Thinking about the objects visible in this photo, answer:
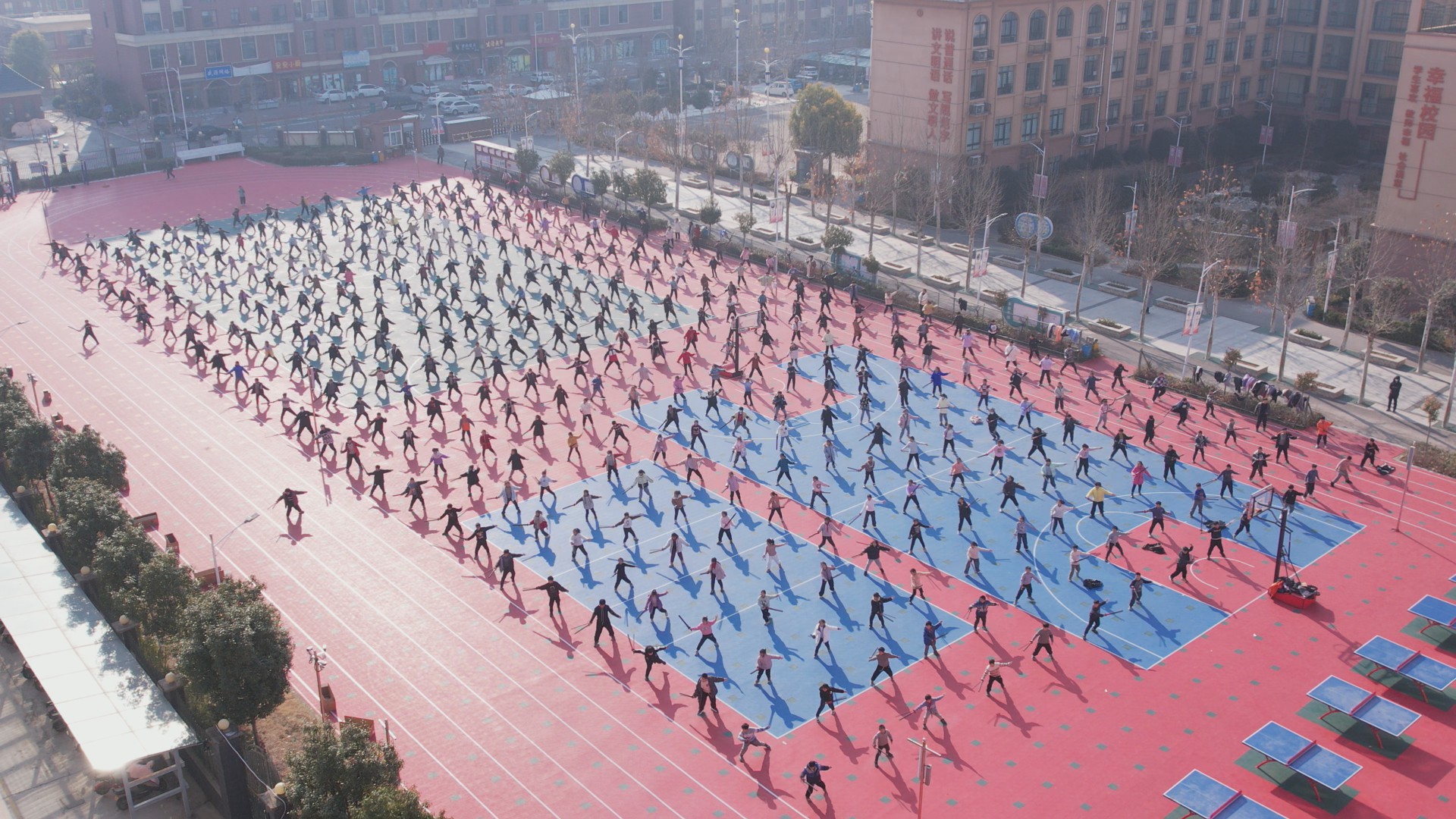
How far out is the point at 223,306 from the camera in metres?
50.6

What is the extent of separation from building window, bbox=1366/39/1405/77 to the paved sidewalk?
28.8 metres

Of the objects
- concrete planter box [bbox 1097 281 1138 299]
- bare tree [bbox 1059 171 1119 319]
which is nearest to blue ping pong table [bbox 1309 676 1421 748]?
bare tree [bbox 1059 171 1119 319]

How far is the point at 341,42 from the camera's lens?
98750 mm

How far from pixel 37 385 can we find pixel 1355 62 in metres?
69.3

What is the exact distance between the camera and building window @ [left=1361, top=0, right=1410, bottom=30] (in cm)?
7062

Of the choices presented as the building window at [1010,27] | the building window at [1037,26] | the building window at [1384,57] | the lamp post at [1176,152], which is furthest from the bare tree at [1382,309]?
the building window at [1384,57]

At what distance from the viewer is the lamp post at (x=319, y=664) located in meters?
24.5

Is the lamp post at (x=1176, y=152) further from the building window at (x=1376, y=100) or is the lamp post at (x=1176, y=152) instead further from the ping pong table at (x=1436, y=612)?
the ping pong table at (x=1436, y=612)

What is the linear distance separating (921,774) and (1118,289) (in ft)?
118

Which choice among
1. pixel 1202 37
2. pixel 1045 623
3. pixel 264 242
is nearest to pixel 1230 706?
pixel 1045 623

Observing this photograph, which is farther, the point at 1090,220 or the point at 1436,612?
the point at 1090,220

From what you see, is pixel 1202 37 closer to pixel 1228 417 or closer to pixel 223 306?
pixel 1228 417

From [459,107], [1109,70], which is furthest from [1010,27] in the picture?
[459,107]

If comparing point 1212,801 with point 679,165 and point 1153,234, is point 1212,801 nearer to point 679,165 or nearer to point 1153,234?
point 1153,234
